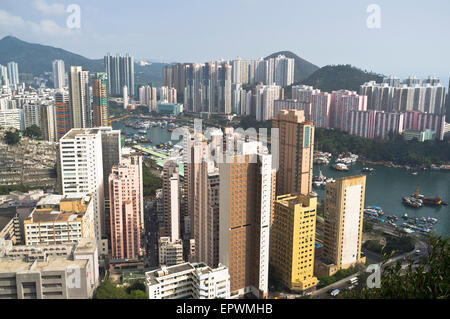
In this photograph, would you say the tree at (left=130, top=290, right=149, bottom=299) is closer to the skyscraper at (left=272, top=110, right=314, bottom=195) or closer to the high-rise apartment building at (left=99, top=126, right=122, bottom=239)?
the skyscraper at (left=272, top=110, right=314, bottom=195)

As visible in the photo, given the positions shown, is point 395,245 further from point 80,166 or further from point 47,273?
point 47,273

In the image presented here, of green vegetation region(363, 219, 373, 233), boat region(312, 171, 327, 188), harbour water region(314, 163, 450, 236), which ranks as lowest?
harbour water region(314, 163, 450, 236)

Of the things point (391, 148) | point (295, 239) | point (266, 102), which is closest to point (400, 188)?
point (391, 148)

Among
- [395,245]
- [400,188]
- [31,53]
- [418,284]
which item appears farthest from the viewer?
[400,188]

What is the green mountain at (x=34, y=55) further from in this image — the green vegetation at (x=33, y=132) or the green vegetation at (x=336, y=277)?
the green vegetation at (x=336, y=277)

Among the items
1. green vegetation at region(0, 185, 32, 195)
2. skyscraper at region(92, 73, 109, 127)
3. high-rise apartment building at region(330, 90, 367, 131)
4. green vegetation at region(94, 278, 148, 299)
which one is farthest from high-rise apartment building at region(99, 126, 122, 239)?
high-rise apartment building at region(330, 90, 367, 131)

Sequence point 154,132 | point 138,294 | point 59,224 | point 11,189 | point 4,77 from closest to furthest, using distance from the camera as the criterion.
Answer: point 138,294
point 59,224
point 11,189
point 4,77
point 154,132
